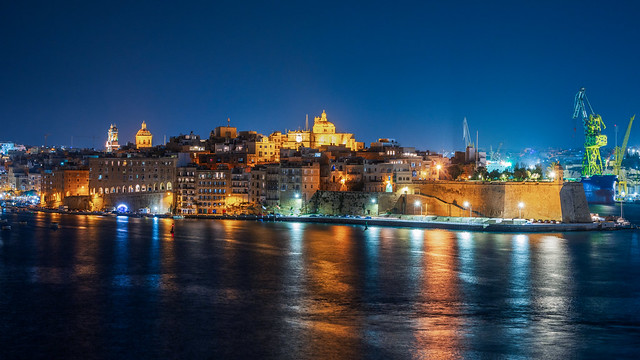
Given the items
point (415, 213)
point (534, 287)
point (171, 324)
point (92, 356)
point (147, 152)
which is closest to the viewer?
point (92, 356)

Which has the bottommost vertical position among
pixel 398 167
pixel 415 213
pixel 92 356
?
pixel 92 356

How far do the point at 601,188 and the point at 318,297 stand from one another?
1637 inches

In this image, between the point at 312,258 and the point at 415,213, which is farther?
the point at 415,213

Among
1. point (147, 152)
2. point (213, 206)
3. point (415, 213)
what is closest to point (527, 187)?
point (415, 213)

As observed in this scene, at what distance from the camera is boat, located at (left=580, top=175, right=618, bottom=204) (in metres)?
50.5

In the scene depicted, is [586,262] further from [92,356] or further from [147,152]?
[147,152]

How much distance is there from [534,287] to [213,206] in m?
22.3

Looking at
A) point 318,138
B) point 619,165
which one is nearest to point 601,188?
point 619,165

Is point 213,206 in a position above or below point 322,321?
above

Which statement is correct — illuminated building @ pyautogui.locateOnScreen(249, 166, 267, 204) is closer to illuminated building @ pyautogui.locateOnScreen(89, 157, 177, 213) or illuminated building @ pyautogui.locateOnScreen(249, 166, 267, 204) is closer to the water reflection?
illuminated building @ pyautogui.locateOnScreen(89, 157, 177, 213)

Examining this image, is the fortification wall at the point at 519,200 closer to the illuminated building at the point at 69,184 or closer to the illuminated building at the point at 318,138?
the illuminated building at the point at 318,138

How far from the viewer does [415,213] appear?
100ft

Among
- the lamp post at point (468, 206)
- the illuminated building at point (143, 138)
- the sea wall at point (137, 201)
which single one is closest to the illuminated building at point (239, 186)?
the sea wall at point (137, 201)

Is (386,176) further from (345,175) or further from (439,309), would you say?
(439,309)
